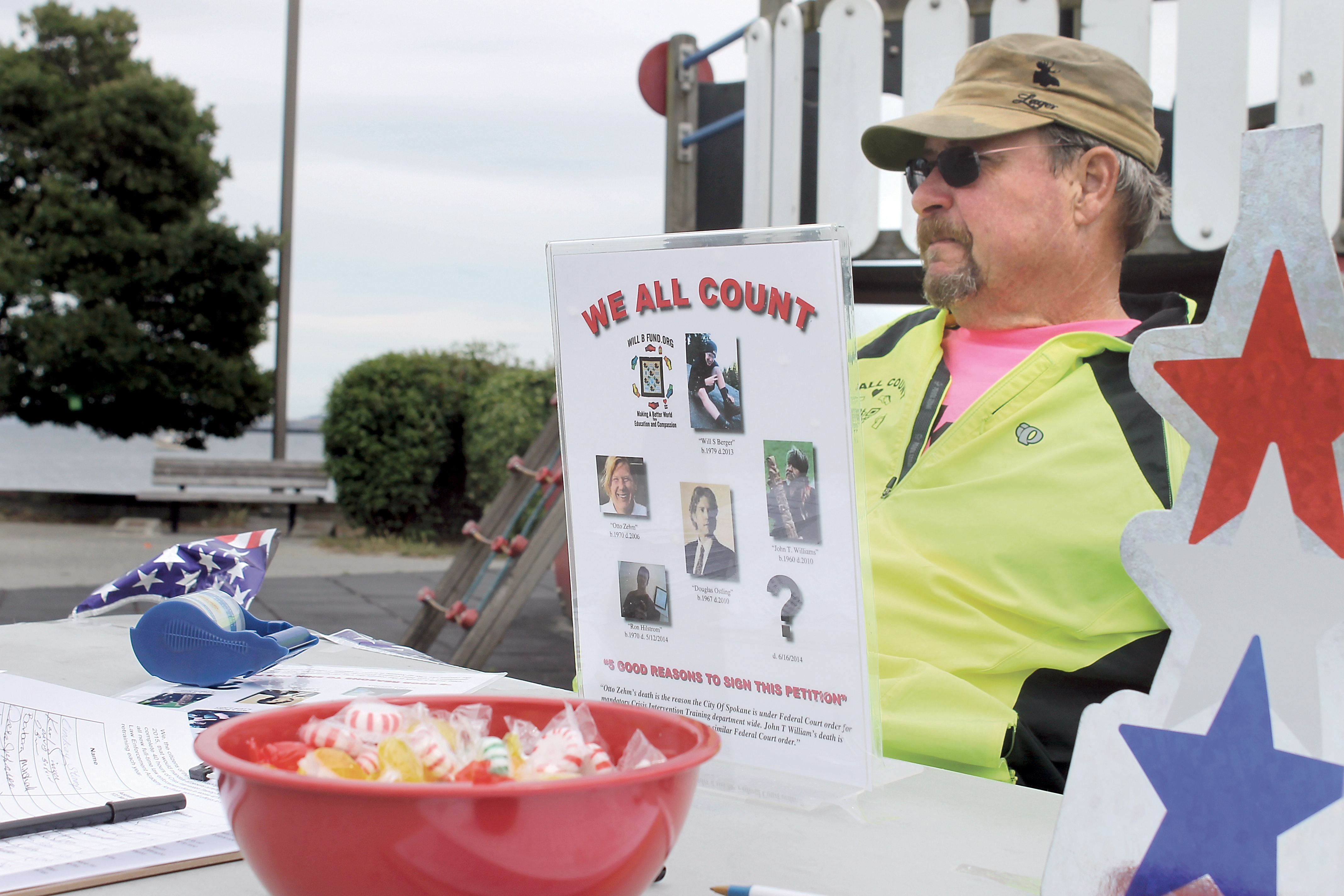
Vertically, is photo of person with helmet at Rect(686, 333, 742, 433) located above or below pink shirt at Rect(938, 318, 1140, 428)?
below

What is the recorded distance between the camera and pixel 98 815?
70cm

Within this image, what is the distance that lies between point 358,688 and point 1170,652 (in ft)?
2.73

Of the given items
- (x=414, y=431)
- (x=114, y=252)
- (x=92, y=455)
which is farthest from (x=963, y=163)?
(x=92, y=455)

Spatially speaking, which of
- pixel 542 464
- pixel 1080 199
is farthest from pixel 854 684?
pixel 542 464

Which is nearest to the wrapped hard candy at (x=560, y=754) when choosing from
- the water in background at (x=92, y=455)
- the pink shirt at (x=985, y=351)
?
the pink shirt at (x=985, y=351)

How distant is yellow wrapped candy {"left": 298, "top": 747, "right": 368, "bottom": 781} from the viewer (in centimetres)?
51

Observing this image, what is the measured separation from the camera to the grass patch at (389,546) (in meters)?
7.90

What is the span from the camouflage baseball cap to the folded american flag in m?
1.20

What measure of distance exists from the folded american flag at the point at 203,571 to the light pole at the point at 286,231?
8.10m

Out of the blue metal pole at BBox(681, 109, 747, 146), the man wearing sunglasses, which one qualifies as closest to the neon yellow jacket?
the man wearing sunglasses

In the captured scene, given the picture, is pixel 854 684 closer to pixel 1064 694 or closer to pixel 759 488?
pixel 759 488

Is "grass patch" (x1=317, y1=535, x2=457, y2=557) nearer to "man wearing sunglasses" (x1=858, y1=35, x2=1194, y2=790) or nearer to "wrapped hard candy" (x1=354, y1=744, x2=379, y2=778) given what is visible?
"man wearing sunglasses" (x1=858, y1=35, x2=1194, y2=790)

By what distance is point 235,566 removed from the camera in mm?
1408

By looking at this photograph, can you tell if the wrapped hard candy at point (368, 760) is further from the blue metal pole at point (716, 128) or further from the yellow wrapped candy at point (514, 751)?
the blue metal pole at point (716, 128)
